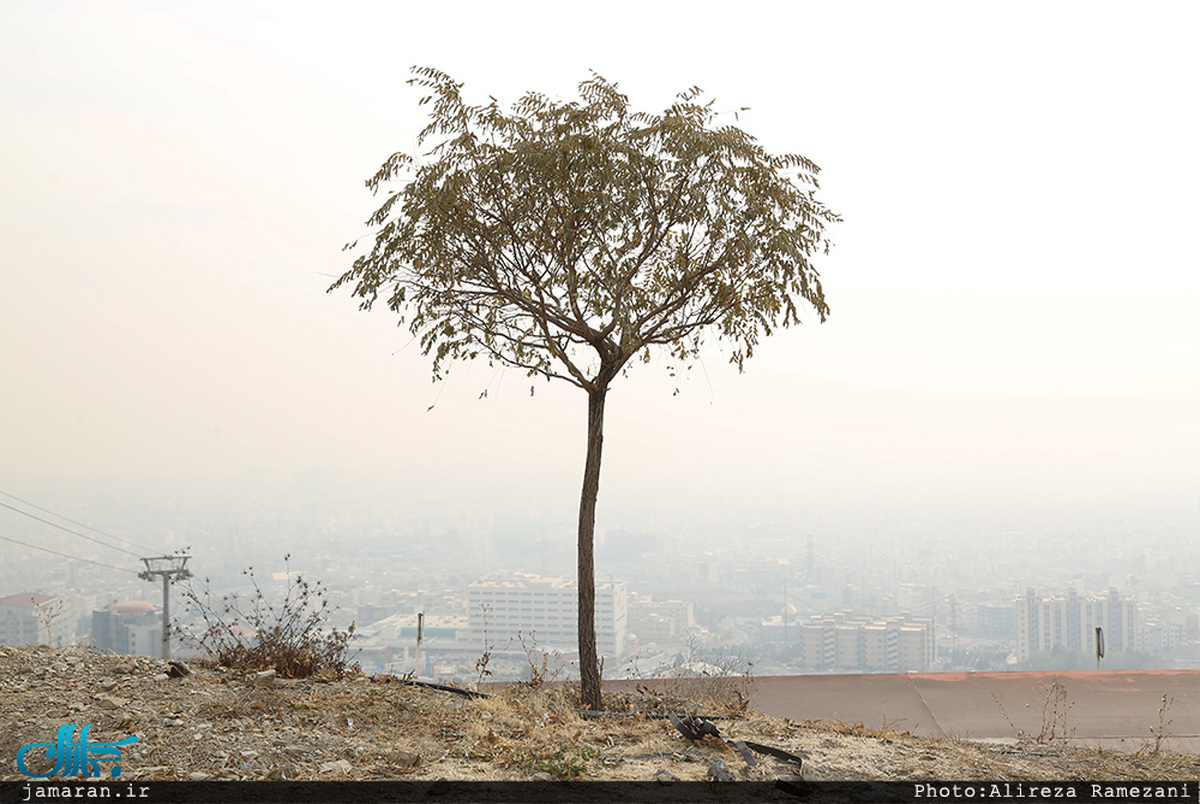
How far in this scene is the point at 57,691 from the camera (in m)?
5.28

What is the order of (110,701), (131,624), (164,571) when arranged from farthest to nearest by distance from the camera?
1. (164,571)
2. (131,624)
3. (110,701)

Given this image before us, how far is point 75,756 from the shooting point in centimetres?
389

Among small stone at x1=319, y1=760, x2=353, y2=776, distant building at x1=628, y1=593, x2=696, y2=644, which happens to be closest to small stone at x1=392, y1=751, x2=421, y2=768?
small stone at x1=319, y1=760, x2=353, y2=776

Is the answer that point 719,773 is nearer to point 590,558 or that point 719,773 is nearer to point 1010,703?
point 590,558

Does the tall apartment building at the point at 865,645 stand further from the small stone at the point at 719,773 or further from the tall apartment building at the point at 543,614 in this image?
the small stone at the point at 719,773

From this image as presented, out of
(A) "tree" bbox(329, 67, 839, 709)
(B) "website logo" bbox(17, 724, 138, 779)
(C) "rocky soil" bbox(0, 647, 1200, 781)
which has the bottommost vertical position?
(C) "rocky soil" bbox(0, 647, 1200, 781)

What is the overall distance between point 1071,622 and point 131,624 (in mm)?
11277

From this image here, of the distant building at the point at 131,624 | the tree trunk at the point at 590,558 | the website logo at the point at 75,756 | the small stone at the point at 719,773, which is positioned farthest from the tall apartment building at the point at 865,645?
the distant building at the point at 131,624

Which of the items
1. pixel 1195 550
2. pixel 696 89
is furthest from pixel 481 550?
pixel 1195 550

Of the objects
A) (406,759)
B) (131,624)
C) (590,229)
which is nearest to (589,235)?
(590,229)

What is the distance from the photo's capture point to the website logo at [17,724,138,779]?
384 centimetres

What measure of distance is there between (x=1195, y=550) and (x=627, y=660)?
1504cm

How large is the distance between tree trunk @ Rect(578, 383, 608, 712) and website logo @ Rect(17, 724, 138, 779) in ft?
9.85

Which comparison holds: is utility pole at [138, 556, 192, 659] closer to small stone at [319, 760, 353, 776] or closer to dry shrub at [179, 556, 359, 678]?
dry shrub at [179, 556, 359, 678]
